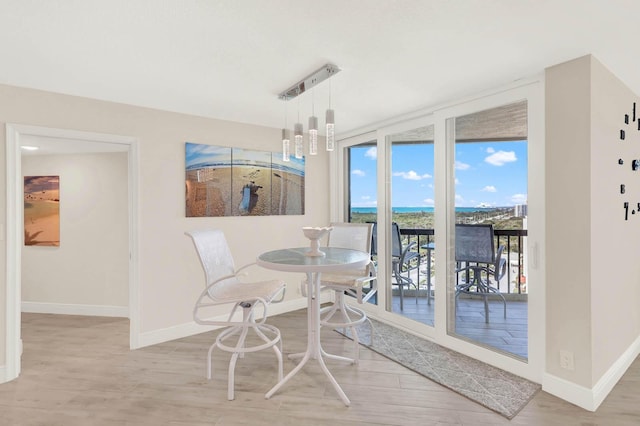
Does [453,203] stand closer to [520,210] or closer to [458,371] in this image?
[520,210]

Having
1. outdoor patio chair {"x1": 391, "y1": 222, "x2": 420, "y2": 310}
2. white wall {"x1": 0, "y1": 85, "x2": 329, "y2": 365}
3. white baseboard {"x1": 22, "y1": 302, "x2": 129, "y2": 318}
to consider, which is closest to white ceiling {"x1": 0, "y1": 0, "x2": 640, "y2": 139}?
white wall {"x1": 0, "y1": 85, "x2": 329, "y2": 365}

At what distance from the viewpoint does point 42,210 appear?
396 cm

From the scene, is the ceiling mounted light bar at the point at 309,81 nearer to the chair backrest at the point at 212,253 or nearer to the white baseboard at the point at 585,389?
the chair backrest at the point at 212,253

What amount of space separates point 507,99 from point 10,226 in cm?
394

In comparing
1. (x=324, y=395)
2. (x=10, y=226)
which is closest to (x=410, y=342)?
(x=324, y=395)

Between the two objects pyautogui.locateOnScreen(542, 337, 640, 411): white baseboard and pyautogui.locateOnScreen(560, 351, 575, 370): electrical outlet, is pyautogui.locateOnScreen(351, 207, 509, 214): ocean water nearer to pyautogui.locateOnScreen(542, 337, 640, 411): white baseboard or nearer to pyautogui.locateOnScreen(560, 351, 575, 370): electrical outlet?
pyautogui.locateOnScreen(560, 351, 575, 370): electrical outlet

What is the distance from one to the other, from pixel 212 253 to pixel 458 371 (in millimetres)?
2149

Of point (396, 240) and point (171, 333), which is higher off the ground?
point (396, 240)

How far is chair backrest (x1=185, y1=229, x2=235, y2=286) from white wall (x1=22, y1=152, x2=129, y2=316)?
193 cm

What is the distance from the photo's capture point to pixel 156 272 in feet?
9.74

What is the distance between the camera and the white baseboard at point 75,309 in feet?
12.5

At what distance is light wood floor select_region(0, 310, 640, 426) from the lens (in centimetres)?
187

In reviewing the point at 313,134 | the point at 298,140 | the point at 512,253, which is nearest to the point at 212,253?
the point at 298,140

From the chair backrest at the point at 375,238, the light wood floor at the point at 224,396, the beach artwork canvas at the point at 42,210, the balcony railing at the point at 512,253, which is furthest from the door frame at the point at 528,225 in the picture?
the beach artwork canvas at the point at 42,210
